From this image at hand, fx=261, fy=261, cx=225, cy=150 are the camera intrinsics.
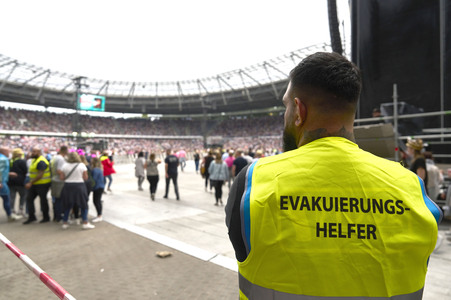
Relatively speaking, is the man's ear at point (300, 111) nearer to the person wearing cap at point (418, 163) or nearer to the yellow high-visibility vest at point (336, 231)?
the yellow high-visibility vest at point (336, 231)

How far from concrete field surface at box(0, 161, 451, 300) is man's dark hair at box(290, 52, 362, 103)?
113 inches

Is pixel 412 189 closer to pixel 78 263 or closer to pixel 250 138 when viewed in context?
pixel 78 263

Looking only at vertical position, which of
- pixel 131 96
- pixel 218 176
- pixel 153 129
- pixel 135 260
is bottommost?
pixel 135 260

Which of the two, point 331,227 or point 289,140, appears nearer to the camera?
point 331,227

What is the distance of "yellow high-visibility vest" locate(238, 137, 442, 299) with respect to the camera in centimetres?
83

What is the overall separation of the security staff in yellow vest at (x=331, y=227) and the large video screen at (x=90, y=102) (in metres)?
43.9

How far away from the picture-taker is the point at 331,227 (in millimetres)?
847

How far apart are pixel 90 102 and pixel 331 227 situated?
4455cm

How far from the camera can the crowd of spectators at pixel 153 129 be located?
4131 centimetres

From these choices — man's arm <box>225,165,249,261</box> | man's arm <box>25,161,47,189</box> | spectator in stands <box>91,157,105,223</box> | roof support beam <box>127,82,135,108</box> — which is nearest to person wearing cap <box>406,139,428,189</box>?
man's arm <box>225,165,249,261</box>

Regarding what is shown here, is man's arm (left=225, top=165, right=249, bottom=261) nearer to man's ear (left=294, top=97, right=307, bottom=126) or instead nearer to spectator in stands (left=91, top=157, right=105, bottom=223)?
man's ear (left=294, top=97, right=307, bottom=126)

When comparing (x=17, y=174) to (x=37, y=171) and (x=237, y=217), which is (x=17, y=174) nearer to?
(x=37, y=171)

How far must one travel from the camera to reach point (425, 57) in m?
6.76

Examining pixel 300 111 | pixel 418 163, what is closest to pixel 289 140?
pixel 300 111
